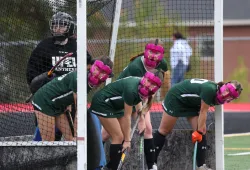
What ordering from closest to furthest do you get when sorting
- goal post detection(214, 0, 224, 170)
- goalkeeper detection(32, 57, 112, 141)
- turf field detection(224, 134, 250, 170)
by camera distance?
goalkeeper detection(32, 57, 112, 141) < goal post detection(214, 0, 224, 170) < turf field detection(224, 134, 250, 170)

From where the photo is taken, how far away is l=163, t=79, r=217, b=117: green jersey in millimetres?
9344

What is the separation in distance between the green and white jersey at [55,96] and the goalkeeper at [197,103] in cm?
144

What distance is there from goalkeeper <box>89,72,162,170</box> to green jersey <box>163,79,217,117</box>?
1.66ft

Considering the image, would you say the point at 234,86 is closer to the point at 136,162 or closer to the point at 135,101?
the point at 135,101

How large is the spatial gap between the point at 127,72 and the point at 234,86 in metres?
1.49

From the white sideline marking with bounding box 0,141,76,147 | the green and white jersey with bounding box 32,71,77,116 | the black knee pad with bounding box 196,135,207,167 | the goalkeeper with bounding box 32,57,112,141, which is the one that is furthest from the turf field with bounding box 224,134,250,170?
the white sideline marking with bounding box 0,141,76,147

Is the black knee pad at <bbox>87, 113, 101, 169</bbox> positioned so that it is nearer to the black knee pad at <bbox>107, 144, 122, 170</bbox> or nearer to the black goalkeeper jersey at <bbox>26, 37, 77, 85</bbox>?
the black knee pad at <bbox>107, 144, 122, 170</bbox>

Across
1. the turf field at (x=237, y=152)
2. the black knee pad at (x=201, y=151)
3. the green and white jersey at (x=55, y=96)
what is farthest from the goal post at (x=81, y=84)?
the turf field at (x=237, y=152)

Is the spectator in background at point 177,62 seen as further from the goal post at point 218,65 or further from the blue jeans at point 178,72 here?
the goal post at point 218,65

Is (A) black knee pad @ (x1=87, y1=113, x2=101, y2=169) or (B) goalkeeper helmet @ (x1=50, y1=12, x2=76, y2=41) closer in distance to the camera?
(A) black knee pad @ (x1=87, y1=113, x2=101, y2=169)

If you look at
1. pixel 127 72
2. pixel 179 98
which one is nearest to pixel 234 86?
pixel 179 98

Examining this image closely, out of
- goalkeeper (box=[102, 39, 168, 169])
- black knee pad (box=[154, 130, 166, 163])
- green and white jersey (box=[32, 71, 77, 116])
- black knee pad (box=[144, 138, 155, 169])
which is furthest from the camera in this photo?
black knee pad (box=[154, 130, 166, 163])

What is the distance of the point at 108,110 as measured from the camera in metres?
8.98

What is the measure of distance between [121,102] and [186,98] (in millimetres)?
938
